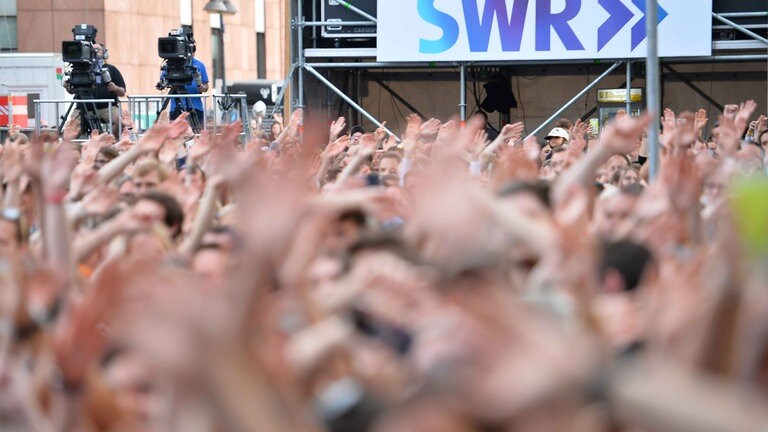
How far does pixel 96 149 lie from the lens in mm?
8250

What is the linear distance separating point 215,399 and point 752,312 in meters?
0.89

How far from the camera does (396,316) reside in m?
3.24

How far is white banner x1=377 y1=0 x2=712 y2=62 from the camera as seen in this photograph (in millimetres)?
13820

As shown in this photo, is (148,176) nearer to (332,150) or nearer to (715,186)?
(332,150)


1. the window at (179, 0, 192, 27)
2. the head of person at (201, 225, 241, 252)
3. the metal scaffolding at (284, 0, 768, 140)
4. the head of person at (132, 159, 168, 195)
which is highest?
the window at (179, 0, 192, 27)

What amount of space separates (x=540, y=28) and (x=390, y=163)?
5.82 metres

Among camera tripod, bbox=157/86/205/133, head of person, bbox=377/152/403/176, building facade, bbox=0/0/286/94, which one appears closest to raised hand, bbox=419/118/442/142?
head of person, bbox=377/152/403/176

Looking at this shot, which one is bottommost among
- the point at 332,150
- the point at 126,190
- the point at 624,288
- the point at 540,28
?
the point at 624,288

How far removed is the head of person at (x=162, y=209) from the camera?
5.35 meters

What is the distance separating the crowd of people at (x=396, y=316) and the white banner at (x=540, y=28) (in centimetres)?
909

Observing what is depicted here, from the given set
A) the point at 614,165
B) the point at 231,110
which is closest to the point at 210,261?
the point at 614,165

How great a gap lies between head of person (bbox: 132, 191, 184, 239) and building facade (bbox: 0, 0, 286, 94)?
73.4ft

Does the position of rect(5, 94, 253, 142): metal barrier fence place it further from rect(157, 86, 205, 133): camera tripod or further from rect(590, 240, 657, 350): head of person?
rect(590, 240, 657, 350): head of person

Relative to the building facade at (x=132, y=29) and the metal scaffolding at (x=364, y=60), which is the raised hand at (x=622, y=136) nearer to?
the metal scaffolding at (x=364, y=60)
